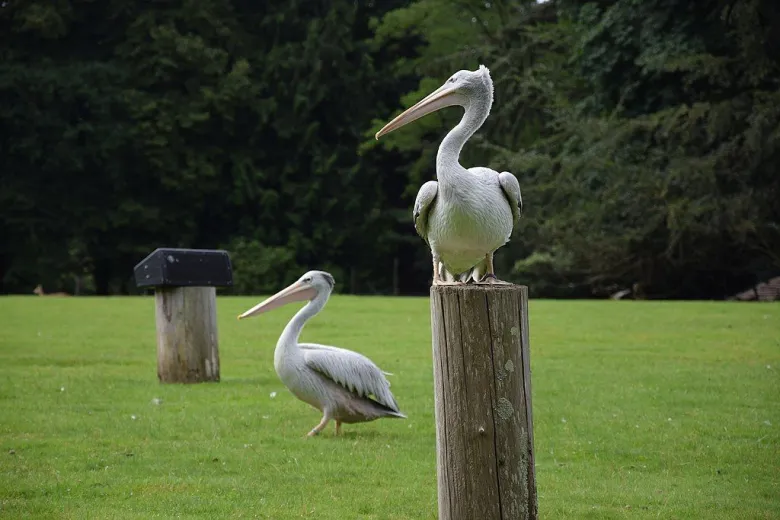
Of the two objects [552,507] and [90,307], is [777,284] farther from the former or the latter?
[552,507]

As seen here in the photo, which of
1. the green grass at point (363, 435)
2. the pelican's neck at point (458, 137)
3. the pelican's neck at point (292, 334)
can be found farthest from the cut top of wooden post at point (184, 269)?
the pelican's neck at point (458, 137)

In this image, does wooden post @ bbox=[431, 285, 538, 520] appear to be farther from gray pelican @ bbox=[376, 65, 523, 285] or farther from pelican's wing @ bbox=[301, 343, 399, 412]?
pelican's wing @ bbox=[301, 343, 399, 412]

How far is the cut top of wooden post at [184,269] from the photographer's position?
10.3 meters

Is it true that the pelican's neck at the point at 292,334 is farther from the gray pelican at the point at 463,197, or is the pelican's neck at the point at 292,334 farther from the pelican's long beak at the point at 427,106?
the pelican's long beak at the point at 427,106

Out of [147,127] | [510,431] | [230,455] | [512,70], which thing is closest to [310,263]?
[147,127]

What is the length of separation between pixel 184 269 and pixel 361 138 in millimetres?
28804

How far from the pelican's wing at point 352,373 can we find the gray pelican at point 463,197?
7.17ft

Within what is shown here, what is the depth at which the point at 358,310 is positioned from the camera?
19891mm

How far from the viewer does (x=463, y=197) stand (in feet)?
18.6

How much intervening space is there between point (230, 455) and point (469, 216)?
2959 mm

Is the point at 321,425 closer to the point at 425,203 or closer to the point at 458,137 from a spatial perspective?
the point at 425,203

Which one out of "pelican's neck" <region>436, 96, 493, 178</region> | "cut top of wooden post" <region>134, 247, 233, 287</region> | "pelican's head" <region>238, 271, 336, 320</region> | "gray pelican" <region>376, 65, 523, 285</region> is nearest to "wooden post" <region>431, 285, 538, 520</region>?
"gray pelican" <region>376, 65, 523, 285</region>

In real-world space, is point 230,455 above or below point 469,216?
below

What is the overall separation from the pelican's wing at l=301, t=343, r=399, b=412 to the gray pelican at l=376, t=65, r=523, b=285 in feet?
7.17
